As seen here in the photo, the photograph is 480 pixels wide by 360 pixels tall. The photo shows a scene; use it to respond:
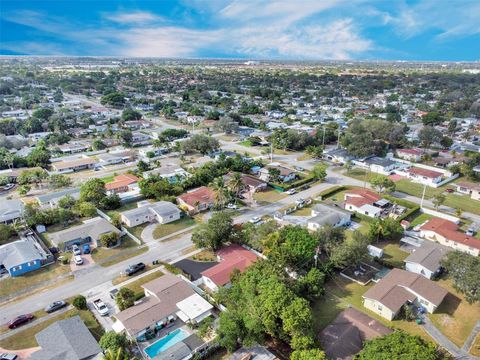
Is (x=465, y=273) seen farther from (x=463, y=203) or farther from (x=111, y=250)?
(x=111, y=250)

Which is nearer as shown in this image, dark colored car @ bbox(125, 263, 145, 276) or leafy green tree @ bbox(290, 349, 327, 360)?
leafy green tree @ bbox(290, 349, 327, 360)

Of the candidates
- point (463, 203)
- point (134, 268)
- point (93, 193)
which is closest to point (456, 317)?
point (463, 203)

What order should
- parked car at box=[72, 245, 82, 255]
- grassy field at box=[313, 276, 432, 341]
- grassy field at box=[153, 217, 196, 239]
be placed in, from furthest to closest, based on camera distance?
1. grassy field at box=[153, 217, 196, 239]
2. parked car at box=[72, 245, 82, 255]
3. grassy field at box=[313, 276, 432, 341]

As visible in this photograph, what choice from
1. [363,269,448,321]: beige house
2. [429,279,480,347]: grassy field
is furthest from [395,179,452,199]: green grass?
[363,269,448,321]: beige house

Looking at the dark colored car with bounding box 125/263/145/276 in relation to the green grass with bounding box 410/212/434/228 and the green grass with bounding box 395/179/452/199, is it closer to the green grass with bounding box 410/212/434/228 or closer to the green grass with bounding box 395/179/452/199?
the green grass with bounding box 410/212/434/228

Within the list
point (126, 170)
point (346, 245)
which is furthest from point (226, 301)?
point (126, 170)
